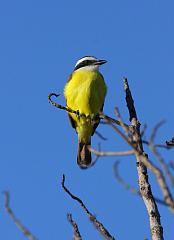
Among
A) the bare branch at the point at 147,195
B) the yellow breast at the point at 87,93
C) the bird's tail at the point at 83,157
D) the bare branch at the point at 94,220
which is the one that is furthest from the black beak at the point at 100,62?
the bare branch at the point at 94,220

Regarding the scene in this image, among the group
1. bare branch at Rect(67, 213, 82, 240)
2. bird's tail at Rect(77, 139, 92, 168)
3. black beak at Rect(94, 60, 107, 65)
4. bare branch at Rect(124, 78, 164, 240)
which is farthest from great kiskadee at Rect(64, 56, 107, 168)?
bare branch at Rect(67, 213, 82, 240)

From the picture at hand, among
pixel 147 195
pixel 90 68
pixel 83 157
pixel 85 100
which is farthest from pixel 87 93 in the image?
pixel 147 195

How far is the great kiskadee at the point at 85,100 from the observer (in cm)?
839

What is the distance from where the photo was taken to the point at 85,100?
8359mm

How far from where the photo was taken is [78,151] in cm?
875

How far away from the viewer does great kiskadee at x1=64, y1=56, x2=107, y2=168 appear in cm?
839

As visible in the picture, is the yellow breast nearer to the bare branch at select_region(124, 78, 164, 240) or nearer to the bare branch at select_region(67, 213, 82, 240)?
the bare branch at select_region(124, 78, 164, 240)

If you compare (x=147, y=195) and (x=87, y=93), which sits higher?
(x=87, y=93)

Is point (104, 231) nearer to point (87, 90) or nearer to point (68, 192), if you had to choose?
point (68, 192)

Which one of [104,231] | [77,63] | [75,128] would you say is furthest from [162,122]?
[77,63]

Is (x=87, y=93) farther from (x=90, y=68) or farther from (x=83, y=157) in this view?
(x=83, y=157)

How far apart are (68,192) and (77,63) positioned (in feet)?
18.0

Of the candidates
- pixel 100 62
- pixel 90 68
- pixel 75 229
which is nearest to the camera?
pixel 75 229

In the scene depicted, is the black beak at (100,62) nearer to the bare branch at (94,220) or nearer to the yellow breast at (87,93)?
the yellow breast at (87,93)
